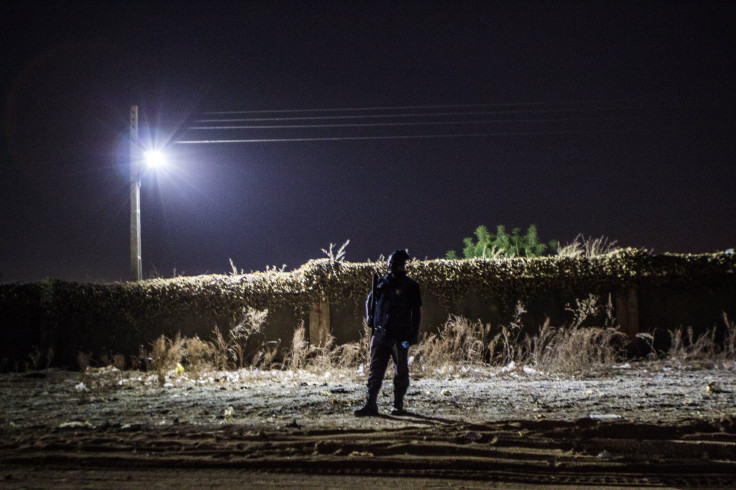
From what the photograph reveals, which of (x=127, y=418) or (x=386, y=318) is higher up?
(x=386, y=318)

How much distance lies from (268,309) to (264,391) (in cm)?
350

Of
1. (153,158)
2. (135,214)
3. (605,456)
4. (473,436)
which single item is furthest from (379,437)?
(153,158)

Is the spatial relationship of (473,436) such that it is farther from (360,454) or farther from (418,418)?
(360,454)

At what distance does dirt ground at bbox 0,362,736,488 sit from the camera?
11.8ft

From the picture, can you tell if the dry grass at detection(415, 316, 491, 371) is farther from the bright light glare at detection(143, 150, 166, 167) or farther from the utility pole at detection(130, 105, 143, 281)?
the bright light glare at detection(143, 150, 166, 167)

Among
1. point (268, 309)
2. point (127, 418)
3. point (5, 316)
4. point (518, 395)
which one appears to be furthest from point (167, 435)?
point (5, 316)

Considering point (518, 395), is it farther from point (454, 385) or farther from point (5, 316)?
point (5, 316)

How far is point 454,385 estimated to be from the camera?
738 centimetres

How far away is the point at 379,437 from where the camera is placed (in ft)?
14.6

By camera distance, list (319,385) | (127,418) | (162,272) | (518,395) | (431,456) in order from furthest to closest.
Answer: (162,272) < (319,385) < (518,395) < (127,418) < (431,456)

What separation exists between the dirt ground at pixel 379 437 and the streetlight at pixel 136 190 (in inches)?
189

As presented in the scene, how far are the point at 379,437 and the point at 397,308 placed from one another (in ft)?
4.85

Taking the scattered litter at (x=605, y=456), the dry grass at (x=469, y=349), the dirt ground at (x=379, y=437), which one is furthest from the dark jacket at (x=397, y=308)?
→ the dry grass at (x=469, y=349)

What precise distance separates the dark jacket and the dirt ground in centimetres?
87
